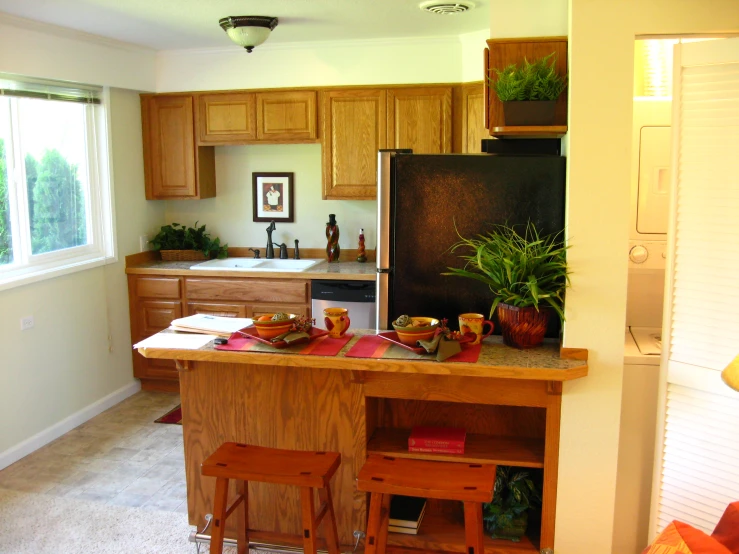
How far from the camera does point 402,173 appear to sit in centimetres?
287

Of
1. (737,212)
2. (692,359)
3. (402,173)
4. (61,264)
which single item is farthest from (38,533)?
(737,212)

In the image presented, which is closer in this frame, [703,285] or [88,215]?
[703,285]

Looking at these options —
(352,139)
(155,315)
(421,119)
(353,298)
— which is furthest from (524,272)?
(155,315)

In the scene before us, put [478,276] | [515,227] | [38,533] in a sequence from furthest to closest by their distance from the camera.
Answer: [38,533], [515,227], [478,276]

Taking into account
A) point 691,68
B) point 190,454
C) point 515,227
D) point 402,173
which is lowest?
point 190,454

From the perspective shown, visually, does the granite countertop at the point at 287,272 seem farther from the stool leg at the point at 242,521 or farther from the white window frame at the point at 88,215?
the stool leg at the point at 242,521

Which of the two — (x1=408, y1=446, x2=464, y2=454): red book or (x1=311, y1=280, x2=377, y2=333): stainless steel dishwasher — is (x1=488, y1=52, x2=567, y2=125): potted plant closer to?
(x1=408, y1=446, x2=464, y2=454): red book

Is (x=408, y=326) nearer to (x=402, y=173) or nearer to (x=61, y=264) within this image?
(x=402, y=173)

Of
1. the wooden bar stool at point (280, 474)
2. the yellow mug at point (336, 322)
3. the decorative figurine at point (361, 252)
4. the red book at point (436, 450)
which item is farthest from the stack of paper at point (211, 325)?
the decorative figurine at point (361, 252)

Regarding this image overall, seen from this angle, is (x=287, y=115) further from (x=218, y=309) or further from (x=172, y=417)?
(x=172, y=417)

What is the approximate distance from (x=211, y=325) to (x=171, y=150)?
2522mm

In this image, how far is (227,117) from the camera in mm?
4977

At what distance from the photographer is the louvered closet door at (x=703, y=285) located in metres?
2.33

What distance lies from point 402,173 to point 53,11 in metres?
2.21
